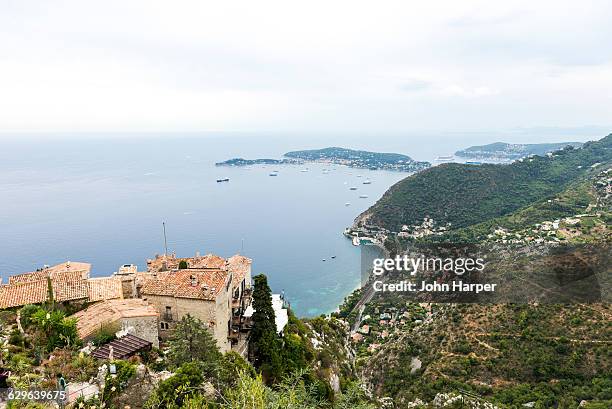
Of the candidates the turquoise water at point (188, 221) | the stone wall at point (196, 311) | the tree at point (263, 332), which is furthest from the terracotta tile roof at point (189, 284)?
the turquoise water at point (188, 221)

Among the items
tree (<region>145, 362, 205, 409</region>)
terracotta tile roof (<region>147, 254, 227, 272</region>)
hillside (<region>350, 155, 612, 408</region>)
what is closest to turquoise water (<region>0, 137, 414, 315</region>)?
hillside (<region>350, 155, 612, 408</region>)

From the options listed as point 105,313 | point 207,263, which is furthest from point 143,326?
point 207,263

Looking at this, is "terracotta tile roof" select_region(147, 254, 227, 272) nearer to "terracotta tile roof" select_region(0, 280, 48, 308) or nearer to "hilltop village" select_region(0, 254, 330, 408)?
"hilltop village" select_region(0, 254, 330, 408)

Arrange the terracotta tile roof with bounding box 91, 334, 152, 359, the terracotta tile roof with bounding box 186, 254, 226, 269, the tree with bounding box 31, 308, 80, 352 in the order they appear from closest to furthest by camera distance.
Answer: the tree with bounding box 31, 308, 80, 352, the terracotta tile roof with bounding box 91, 334, 152, 359, the terracotta tile roof with bounding box 186, 254, 226, 269

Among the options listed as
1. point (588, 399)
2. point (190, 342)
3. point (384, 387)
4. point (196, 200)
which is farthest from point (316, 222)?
point (190, 342)

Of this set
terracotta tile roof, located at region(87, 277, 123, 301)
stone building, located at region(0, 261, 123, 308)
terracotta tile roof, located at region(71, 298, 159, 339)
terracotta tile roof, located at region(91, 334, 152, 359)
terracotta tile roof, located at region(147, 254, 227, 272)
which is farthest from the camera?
terracotta tile roof, located at region(147, 254, 227, 272)

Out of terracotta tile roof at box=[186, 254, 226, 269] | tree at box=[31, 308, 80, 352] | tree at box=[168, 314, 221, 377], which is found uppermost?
tree at box=[31, 308, 80, 352]

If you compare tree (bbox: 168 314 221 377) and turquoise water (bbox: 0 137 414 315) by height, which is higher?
tree (bbox: 168 314 221 377)

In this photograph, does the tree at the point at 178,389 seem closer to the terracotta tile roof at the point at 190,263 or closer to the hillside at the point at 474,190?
the terracotta tile roof at the point at 190,263
